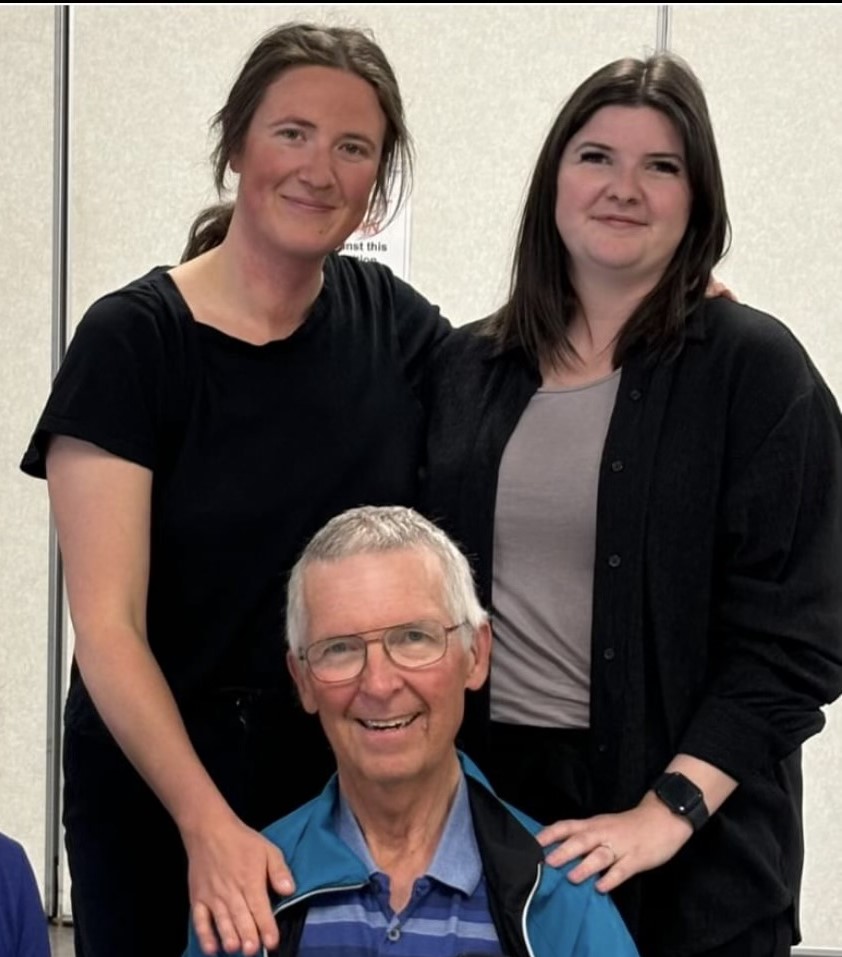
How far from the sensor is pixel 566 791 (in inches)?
73.5

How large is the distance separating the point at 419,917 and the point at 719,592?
0.54 m

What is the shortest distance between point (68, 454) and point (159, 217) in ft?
6.10

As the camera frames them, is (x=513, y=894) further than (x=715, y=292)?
No

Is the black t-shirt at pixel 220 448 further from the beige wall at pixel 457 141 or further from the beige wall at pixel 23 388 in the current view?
the beige wall at pixel 23 388

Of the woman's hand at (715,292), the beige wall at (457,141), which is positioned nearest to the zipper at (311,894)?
the woman's hand at (715,292)

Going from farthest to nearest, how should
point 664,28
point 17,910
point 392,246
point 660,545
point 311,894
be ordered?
point 392,246 → point 664,28 → point 660,545 → point 311,894 → point 17,910

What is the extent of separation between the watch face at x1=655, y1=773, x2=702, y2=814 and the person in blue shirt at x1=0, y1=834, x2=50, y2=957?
704 millimetres

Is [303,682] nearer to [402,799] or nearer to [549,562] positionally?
[402,799]

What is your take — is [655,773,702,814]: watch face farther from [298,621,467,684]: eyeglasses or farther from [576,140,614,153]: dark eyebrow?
[576,140,614,153]: dark eyebrow

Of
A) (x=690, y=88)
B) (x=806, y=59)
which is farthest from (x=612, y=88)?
(x=806, y=59)

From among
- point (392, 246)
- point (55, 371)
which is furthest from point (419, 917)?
point (55, 371)

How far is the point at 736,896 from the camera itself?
6.06ft

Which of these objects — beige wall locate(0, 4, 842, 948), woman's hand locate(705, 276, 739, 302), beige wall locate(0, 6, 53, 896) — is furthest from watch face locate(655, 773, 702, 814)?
beige wall locate(0, 6, 53, 896)

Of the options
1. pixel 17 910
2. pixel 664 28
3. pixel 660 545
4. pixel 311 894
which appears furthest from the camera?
pixel 664 28
